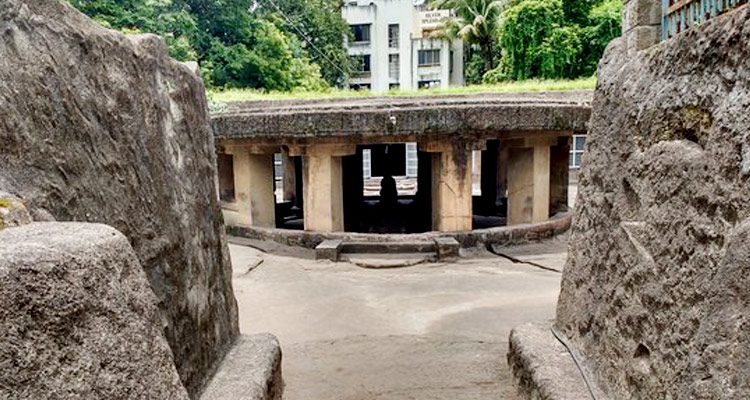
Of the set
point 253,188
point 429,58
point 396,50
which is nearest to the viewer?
point 253,188

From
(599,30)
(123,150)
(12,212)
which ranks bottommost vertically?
(12,212)

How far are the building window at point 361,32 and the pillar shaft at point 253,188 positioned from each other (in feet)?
88.6

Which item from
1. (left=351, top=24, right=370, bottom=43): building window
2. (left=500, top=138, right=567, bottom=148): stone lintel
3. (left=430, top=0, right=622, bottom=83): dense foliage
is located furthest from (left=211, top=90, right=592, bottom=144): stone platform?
(left=351, top=24, right=370, bottom=43): building window

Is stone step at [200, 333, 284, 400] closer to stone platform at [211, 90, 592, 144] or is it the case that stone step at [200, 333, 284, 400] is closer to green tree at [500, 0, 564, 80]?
stone platform at [211, 90, 592, 144]

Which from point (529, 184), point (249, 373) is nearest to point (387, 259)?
point (529, 184)

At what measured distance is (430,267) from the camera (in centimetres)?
719

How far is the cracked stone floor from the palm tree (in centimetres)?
2306

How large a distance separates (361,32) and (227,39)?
12.9 m

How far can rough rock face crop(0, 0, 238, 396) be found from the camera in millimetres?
1779

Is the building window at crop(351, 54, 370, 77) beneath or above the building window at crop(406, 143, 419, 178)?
above

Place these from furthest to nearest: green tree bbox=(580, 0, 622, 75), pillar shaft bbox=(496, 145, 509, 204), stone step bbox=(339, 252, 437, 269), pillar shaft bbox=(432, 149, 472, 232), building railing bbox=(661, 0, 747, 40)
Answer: green tree bbox=(580, 0, 622, 75) < pillar shaft bbox=(496, 145, 509, 204) < pillar shaft bbox=(432, 149, 472, 232) < stone step bbox=(339, 252, 437, 269) < building railing bbox=(661, 0, 747, 40)

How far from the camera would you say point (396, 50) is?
34438 mm

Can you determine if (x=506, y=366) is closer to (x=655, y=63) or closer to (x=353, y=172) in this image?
(x=655, y=63)

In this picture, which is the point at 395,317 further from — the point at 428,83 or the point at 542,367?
the point at 428,83
